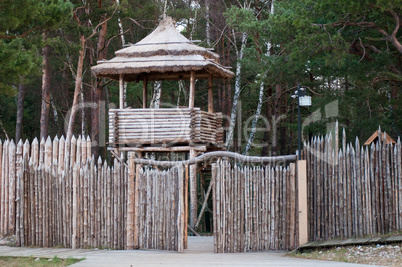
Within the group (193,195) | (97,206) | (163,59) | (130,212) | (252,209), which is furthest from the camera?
(193,195)

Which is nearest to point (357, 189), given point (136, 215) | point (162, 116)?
point (136, 215)

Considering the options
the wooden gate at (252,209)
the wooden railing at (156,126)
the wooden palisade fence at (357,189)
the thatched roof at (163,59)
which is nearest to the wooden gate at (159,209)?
the wooden gate at (252,209)

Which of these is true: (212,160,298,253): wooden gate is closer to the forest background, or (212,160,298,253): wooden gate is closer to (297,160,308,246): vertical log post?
(297,160,308,246): vertical log post

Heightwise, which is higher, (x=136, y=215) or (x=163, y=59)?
(x=163, y=59)

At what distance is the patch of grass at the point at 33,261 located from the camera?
8.30 m

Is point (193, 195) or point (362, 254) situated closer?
point (362, 254)

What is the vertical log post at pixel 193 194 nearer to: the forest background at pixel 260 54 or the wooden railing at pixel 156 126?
the wooden railing at pixel 156 126

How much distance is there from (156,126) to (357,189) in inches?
330

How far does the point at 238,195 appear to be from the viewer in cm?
982

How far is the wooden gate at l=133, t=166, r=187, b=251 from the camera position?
995cm

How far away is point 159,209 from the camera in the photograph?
1006 centimetres

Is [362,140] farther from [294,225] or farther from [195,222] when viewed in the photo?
[294,225]

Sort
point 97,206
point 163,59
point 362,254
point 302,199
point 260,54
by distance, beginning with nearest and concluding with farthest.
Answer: point 362,254, point 302,199, point 97,206, point 163,59, point 260,54

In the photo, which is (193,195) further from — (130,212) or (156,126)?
(130,212)
